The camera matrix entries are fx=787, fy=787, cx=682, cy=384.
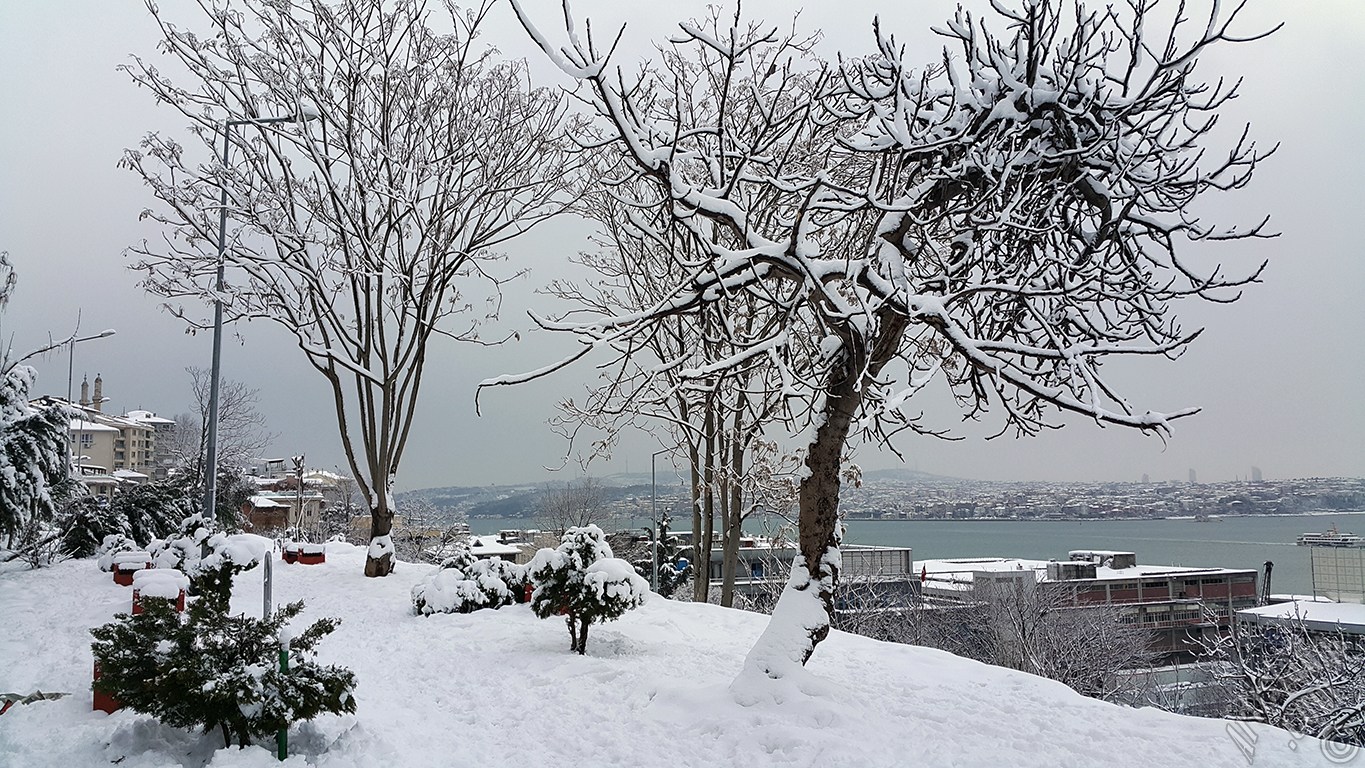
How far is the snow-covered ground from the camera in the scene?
190 inches

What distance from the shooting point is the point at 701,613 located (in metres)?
10.6

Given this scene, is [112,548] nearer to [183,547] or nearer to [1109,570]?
[183,547]

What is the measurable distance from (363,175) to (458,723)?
1036 centimetres

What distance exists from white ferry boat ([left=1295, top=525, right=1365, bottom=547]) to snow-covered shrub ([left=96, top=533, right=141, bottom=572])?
30534 millimetres

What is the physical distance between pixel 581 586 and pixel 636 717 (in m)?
2.58

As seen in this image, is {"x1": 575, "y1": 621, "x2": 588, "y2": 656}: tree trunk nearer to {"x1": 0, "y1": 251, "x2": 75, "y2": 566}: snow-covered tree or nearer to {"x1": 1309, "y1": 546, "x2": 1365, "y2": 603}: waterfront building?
{"x1": 0, "y1": 251, "x2": 75, "y2": 566}: snow-covered tree

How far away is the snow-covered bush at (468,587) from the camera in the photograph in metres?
10.3

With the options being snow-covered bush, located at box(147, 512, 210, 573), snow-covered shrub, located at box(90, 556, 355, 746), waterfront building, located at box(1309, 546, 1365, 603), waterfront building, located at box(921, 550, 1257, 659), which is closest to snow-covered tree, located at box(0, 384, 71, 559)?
snow-covered bush, located at box(147, 512, 210, 573)

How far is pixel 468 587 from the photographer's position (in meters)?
10.5

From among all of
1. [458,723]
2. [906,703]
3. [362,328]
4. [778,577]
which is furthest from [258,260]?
[778,577]

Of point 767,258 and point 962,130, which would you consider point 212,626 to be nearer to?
point 767,258

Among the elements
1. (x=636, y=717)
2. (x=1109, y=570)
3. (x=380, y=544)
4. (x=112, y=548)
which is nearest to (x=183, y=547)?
(x=380, y=544)

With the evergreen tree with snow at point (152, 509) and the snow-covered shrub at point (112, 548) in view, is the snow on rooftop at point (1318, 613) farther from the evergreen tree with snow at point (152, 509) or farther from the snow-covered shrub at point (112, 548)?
the evergreen tree with snow at point (152, 509)

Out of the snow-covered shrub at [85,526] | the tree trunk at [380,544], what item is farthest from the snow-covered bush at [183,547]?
the snow-covered shrub at [85,526]
